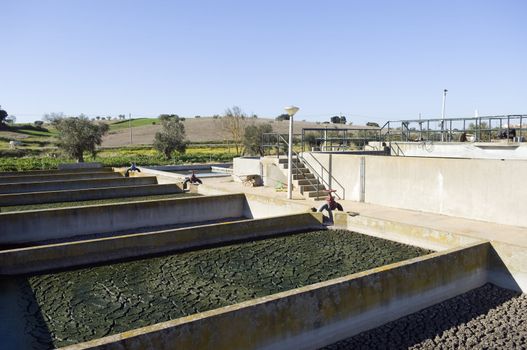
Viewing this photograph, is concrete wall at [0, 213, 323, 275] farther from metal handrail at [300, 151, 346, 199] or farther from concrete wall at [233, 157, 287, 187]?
concrete wall at [233, 157, 287, 187]

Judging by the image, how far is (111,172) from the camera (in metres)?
25.7

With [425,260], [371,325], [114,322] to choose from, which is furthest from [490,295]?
[114,322]

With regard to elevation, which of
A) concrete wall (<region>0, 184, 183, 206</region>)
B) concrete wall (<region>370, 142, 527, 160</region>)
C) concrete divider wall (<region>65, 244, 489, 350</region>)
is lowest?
concrete divider wall (<region>65, 244, 489, 350</region>)

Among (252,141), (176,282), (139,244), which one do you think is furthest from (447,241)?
(252,141)

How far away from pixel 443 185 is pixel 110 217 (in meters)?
9.79

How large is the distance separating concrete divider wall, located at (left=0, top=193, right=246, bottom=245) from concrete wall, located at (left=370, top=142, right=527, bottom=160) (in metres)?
8.75

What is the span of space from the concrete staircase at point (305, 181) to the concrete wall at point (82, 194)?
18.2ft

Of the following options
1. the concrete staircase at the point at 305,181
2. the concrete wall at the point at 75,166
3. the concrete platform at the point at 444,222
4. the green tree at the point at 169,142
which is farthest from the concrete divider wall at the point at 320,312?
the green tree at the point at 169,142

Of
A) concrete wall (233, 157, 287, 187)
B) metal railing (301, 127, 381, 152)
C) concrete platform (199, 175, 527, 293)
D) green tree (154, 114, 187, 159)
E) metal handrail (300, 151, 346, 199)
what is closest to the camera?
concrete platform (199, 175, 527, 293)

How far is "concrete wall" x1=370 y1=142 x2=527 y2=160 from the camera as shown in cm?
1645

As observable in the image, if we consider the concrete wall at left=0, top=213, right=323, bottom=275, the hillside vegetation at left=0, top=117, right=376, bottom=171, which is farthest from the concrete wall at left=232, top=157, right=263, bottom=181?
the hillside vegetation at left=0, top=117, right=376, bottom=171

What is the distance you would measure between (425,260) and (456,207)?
542 cm

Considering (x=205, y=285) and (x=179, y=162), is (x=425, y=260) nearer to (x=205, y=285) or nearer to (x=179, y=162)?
(x=205, y=285)

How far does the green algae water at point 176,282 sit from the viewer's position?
23.5 ft
